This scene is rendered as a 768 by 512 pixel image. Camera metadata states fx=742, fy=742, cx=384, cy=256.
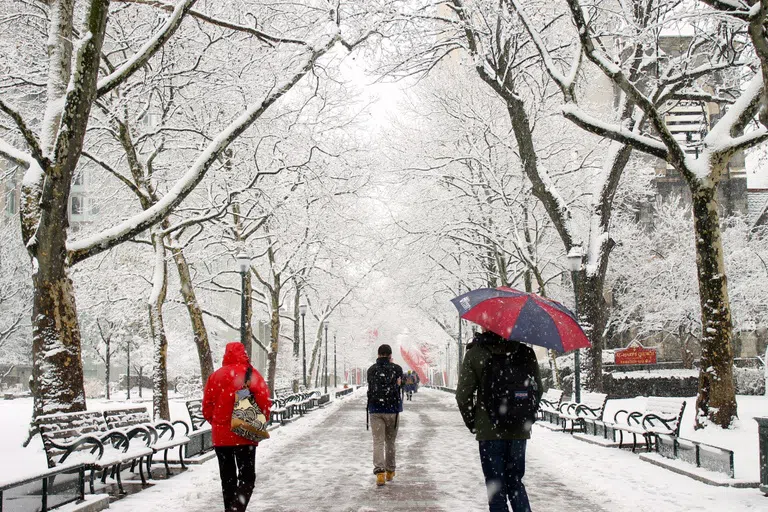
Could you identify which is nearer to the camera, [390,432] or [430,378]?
[390,432]

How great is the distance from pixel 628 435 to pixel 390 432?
8.24 m

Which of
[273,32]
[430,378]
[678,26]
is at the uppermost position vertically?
[273,32]

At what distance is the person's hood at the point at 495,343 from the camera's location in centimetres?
606

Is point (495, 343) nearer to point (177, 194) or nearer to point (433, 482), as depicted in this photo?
point (433, 482)

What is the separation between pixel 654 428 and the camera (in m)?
12.8

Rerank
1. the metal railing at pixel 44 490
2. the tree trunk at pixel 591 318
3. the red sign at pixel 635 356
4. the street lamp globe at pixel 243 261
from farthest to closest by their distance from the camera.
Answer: the red sign at pixel 635 356 < the street lamp globe at pixel 243 261 < the tree trunk at pixel 591 318 < the metal railing at pixel 44 490

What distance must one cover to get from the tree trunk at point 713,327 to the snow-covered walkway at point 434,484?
6.14ft

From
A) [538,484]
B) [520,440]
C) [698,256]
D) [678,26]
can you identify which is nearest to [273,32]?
[678,26]

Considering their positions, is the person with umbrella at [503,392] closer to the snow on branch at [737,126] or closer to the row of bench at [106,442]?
the row of bench at [106,442]

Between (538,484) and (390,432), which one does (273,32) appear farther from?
(538,484)

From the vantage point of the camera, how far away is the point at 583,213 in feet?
103

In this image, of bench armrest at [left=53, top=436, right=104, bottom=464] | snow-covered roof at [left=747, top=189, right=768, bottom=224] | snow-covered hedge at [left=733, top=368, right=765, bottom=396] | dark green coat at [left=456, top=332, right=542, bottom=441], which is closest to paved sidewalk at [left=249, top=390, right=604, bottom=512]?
bench armrest at [left=53, top=436, right=104, bottom=464]

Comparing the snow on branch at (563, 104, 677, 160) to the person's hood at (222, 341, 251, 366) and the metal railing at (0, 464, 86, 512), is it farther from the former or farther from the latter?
the metal railing at (0, 464, 86, 512)

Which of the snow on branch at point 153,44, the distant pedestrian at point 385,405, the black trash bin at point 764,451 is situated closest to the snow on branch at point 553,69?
the snow on branch at point 153,44
